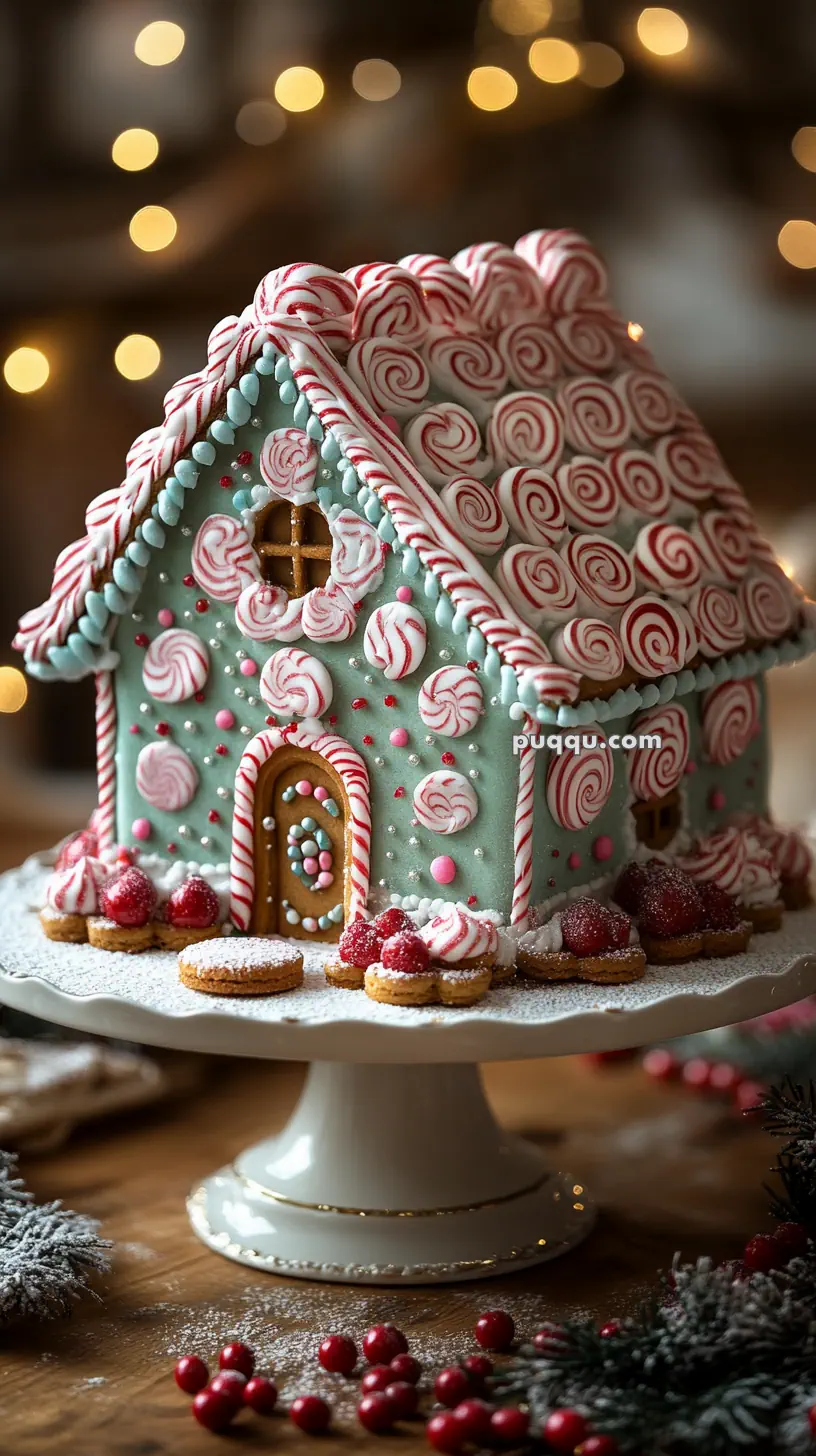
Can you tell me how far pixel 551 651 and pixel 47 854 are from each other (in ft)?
3.63

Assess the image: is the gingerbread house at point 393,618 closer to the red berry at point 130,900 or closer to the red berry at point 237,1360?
the red berry at point 130,900

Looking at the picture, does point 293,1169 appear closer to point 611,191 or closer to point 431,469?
point 431,469

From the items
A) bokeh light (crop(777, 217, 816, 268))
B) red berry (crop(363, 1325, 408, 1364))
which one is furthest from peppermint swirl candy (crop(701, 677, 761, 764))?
bokeh light (crop(777, 217, 816, 268))

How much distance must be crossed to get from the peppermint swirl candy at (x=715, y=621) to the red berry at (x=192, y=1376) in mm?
1265

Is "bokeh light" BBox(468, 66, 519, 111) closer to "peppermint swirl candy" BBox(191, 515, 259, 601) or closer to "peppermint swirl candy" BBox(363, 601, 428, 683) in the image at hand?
"peppermint swirl candy" BBox(191, 515, 259, 601)

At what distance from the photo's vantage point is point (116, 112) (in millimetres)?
4164

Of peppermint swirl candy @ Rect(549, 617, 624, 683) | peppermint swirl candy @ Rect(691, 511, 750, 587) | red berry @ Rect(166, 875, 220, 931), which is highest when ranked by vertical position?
peppermint swirl candy @ Rect(691, 511, 750, 587)

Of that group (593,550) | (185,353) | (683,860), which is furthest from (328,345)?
(185,353)

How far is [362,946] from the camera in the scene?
7.72 ft

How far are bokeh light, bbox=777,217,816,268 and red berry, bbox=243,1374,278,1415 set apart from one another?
9.76 feet

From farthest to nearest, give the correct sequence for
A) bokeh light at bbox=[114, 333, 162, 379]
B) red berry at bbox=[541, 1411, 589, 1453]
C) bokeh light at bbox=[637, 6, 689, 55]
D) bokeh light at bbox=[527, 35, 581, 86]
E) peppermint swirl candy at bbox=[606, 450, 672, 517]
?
1. bokeh light at bbox=[114, 333, 162, 379]
2. bokeh light at bbox=[527, 35, 581, 86]
3. bokeh light at bbox=[637, 6, 689, 55]
4. peppermint swirl candy at bbox=[606, 450, 672, 517]
5. red berry at bbox=[541, 1411, 589, 1453]

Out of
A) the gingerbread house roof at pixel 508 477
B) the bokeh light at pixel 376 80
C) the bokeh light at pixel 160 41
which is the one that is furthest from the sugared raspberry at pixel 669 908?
the bokeh light at pixel 160 41

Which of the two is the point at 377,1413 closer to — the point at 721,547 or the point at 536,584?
the point at 536,584

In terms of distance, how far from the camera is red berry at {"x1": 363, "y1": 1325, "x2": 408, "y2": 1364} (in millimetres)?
2217
